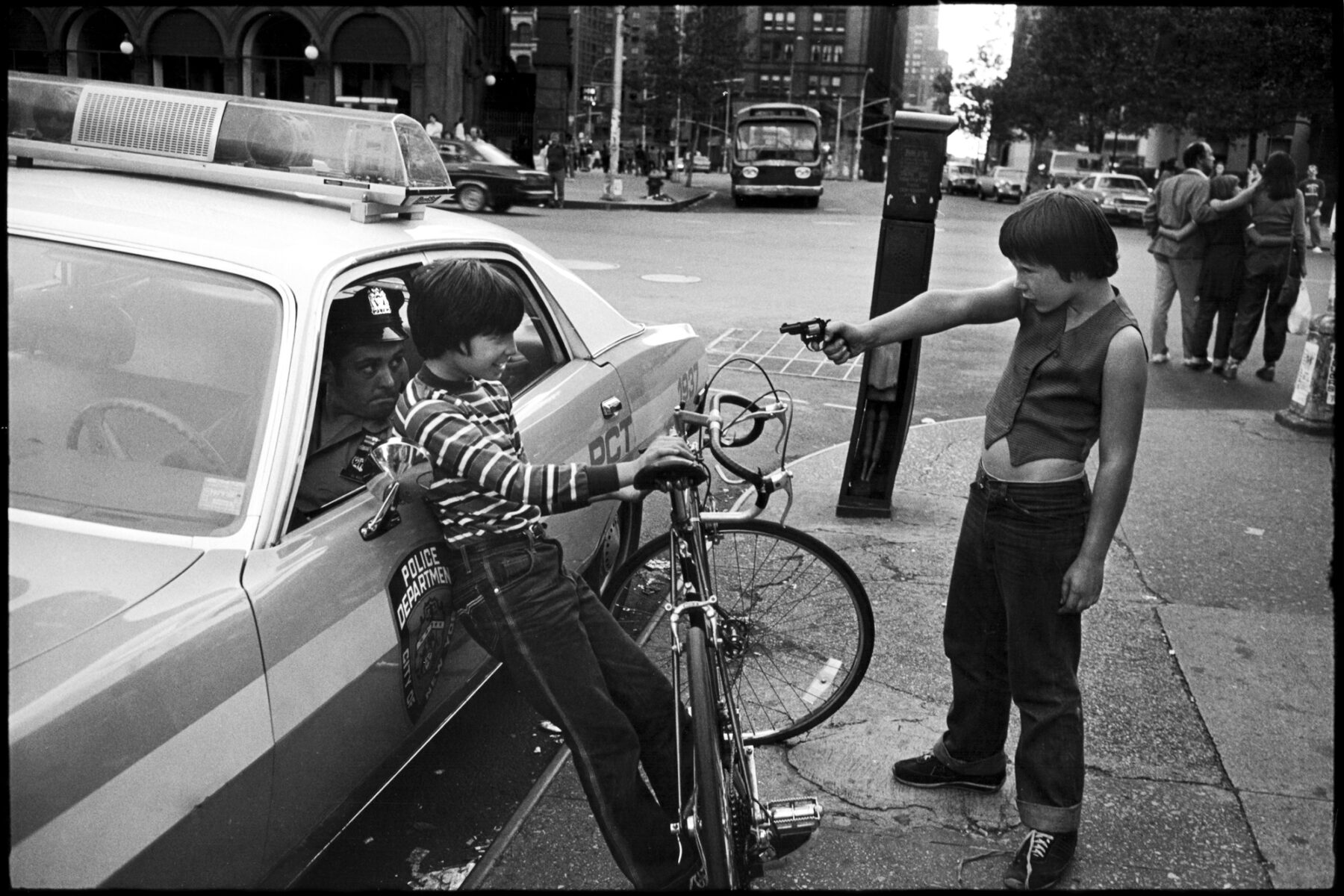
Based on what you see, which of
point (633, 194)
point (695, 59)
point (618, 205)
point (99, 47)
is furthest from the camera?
point (695, 59)

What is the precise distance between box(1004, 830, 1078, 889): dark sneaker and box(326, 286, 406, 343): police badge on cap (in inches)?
92.9

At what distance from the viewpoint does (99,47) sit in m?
31.8

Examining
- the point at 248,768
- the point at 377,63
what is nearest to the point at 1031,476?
the point at 248,768

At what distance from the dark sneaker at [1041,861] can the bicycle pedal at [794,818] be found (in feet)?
1.82

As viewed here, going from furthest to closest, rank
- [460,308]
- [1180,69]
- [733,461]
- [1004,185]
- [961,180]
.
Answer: [961,180] → [1004,185] → [1180,69] → [733,461] → [460,308]

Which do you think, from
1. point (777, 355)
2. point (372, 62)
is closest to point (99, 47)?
point (372, 62)

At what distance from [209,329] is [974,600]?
2.10 meters

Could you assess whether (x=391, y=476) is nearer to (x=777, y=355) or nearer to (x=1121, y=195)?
(x=777, y=355)

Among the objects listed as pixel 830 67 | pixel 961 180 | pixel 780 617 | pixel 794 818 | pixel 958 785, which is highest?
pixel 830 67

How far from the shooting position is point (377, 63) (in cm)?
3784

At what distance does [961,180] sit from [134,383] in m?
58.2

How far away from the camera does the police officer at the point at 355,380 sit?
360 cm

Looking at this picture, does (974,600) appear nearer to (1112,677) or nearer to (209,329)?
(1112,677)

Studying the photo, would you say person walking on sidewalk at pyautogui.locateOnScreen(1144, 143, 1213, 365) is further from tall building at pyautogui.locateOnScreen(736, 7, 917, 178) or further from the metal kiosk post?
tall building at pyautogui.locateOnScreen(736, 7, 917, 178)
